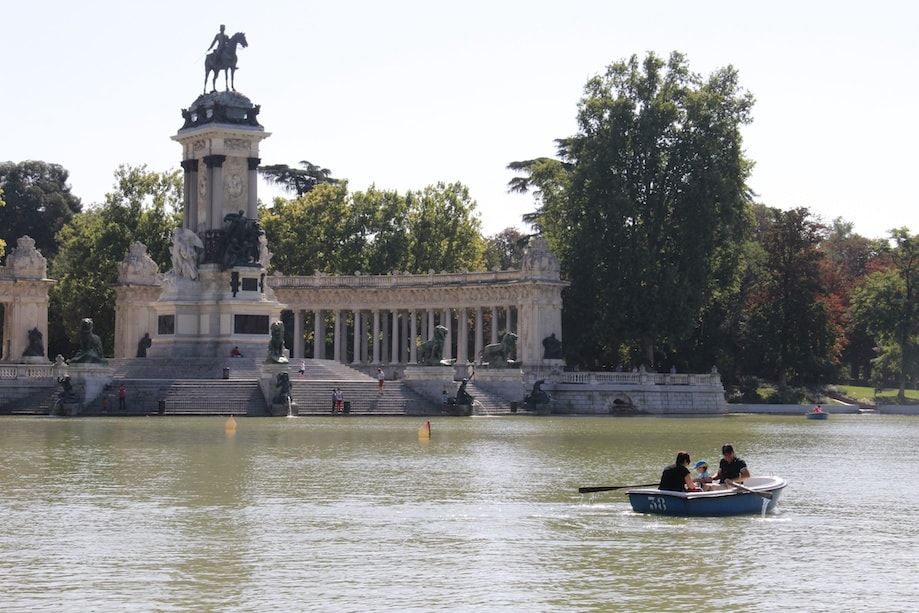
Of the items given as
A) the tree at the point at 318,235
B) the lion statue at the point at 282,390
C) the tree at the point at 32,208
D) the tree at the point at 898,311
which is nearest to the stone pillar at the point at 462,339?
the tree at the point at 318,235

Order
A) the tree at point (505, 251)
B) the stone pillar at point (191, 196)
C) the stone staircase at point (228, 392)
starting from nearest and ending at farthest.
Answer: the stone staircase at point (228, 392) → the stone pillar at point (191, 196) → the tree at point (505, 251)

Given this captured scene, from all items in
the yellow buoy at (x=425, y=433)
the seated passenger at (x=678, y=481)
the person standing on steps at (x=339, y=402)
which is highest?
the person standing on steps at (x=339, y=402)

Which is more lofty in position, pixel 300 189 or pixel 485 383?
pixel 300 189

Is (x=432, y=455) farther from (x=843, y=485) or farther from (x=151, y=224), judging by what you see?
(x=151, y=224)

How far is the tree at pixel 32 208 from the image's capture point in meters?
134

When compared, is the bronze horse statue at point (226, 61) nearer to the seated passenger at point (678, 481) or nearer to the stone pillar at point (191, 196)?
the stone pillar at point (191, 196)


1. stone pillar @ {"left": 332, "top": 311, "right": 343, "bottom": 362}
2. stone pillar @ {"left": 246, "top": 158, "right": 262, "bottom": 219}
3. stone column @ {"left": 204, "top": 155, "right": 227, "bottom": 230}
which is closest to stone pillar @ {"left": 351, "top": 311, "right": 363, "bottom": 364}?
stone pillar @ {"left": 332, "top": 311, "right": 343, "bottom": 362}

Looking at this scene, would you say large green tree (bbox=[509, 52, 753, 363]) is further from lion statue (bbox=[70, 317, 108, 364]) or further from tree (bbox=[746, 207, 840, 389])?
lion statue (bbox=[70, 317, 108, 364])

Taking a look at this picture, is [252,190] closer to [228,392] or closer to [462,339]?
[228,392]

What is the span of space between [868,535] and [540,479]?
10285mm

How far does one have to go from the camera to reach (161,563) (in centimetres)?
2355

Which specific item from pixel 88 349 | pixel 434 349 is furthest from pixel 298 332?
pixel 88 349

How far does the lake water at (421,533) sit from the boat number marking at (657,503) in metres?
0.28

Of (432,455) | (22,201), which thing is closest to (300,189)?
(22,201)
